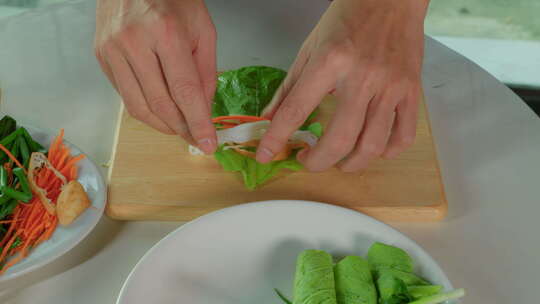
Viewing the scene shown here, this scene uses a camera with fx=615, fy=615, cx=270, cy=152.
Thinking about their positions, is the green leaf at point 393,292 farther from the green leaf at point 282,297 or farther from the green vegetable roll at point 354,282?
the green leaf at point 282,297

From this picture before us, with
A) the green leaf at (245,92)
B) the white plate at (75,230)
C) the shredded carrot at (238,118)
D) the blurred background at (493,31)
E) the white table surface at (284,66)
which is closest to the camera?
the white plate at (75,230)

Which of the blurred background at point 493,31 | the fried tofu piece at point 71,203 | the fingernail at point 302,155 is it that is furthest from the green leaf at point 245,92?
the blurred background at point 493,31

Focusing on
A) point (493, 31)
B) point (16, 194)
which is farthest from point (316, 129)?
point (493, 31)

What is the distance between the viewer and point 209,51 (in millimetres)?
1237

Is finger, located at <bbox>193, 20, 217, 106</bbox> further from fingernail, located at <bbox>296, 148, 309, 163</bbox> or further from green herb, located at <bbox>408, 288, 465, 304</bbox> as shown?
green herb, located at <bbox>408, 288, 465, 304</bbox>

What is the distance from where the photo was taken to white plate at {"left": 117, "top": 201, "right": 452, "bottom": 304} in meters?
1.11

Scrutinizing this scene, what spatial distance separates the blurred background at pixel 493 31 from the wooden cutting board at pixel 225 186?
2.03m

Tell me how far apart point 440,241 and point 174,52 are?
67 cm

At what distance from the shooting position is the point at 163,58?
3.77ft

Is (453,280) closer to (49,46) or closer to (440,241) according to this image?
(440,241)

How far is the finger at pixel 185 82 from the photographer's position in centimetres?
114

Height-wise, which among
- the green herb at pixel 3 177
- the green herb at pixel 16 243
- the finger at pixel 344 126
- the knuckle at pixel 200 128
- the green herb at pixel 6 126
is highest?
the finger at pixel 344 126

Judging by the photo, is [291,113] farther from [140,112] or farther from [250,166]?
[140,112]

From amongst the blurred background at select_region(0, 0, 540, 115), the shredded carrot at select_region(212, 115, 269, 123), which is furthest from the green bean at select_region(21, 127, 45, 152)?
the blurred background at select_region(0, 0, 540, 115)
